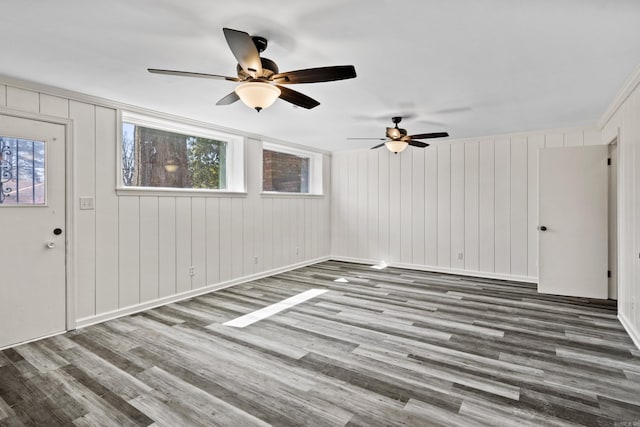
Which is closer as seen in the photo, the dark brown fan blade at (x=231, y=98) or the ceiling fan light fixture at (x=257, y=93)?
the ceiling fan light fixture at (x=257, y=93)

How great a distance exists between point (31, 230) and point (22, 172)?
528mm

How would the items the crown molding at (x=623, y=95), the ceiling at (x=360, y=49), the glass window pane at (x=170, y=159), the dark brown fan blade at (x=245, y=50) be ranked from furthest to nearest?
the glass window pane at (x=170, y=159) → the crown molding at (x=623, y=95) → the ceiling at (x=360, y=49) → the dark brown fan blade at (x=245, y=50)

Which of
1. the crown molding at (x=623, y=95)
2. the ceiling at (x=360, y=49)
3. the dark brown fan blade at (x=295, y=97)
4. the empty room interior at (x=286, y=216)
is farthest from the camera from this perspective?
the crown molding at (x=623, y=95)

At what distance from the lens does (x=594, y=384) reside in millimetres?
2309

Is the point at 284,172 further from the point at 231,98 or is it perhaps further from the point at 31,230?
the point at 31,230

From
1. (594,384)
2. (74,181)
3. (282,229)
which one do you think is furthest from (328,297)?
(74,181)

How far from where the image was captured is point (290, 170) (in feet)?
21.6

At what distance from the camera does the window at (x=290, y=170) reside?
19.7 feet

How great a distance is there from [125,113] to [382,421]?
13.1ft

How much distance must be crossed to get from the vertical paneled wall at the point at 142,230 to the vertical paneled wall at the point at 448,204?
1.95 meters

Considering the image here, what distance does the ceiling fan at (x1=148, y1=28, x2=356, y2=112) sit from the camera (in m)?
2.03

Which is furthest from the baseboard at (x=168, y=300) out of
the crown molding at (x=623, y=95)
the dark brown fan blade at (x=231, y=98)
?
the crown molding at (x=623, y=95)

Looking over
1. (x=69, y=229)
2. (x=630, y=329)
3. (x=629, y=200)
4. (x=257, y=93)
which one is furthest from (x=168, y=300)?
(x=629, y=200)

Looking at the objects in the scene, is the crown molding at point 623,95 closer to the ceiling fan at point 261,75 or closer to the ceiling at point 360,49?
the ceiling at point 360,49
